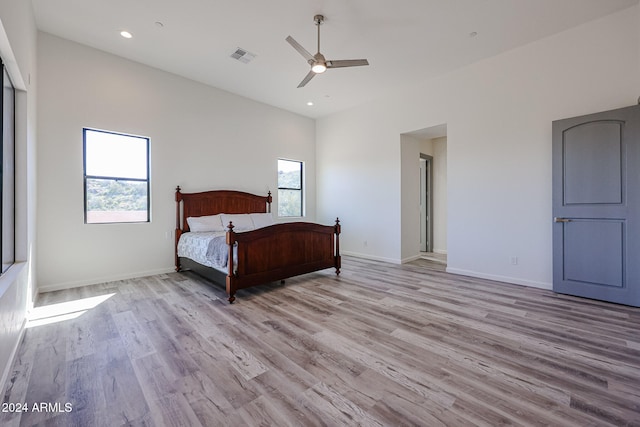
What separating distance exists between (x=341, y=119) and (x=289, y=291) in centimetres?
424

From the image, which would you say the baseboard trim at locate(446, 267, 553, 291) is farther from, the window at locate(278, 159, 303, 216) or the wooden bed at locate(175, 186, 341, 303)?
the window at locate(278, 159, 303, 216)

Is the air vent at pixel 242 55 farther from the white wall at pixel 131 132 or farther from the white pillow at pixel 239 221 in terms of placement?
the white pillow at pixel 239 221

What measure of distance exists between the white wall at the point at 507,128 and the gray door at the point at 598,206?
216 mm

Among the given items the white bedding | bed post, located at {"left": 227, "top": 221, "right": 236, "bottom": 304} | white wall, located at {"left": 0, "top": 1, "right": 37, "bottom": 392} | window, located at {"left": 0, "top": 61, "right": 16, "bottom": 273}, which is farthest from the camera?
the white bedding

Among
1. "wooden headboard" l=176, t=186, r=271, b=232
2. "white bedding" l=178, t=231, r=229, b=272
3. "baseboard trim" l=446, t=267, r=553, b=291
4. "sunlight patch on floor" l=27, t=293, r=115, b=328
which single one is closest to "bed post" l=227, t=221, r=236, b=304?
"white bedding" l=178, t=231, r=229, b=272

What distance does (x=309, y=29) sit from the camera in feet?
11.0

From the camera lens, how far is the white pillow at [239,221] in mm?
4797

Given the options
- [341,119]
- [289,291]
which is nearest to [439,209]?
[341,119]

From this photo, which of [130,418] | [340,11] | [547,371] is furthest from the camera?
[340,11]

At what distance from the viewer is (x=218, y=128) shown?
16.9 ft

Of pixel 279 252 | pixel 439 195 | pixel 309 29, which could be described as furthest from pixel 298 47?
pixel 439 195

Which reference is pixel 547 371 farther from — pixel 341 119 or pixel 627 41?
pixel 341 119

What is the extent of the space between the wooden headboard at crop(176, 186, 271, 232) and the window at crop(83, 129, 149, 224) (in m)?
0.52

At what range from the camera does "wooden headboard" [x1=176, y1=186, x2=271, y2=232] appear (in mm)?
4711
